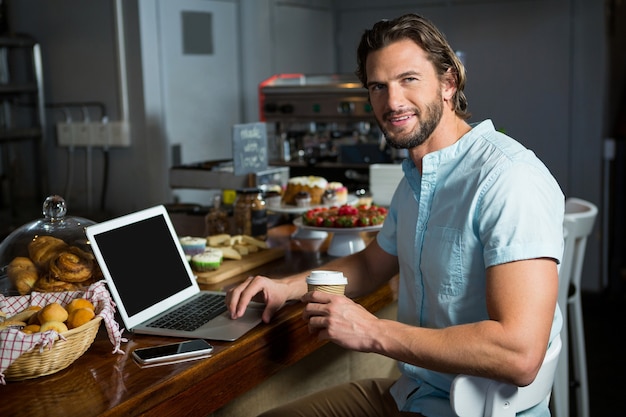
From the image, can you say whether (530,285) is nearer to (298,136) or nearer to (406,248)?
(406,248)

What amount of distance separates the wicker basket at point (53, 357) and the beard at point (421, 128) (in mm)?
821

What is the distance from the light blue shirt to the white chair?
1122 millimetres

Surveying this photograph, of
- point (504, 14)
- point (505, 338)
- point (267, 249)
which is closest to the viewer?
point (505, 338)

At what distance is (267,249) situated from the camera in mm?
2602

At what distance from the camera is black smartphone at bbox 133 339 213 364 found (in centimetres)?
162

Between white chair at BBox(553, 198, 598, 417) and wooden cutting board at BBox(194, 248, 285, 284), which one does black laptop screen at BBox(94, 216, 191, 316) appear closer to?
wooden cutting board at BBox(194, 248, 285, 284)

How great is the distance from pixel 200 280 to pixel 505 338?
3.14ft

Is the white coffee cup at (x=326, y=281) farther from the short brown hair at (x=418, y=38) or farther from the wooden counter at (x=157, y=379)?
the short brown hair at (x=418, y=38)

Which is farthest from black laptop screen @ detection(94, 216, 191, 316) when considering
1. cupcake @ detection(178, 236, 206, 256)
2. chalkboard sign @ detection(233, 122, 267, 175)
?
chalkboard sign @ detection(233, 122, 267, 175)

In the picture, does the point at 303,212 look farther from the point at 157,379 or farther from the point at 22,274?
the point at 157,379

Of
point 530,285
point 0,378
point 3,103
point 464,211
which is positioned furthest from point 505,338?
point 3,103

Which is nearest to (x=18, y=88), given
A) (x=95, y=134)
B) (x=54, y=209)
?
(x=95, y=134)

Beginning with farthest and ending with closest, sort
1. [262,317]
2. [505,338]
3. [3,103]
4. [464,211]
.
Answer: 1. [3,103]
2. [262,317]
3. [464,211]
4. [505,338]

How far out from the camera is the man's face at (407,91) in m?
1.91
